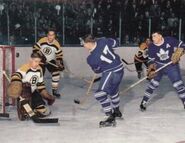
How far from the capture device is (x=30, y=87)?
695cm

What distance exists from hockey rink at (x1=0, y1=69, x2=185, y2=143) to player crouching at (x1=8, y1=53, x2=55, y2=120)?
26cm

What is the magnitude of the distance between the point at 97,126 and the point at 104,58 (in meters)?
0.83

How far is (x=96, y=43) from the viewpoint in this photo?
6.45 metres

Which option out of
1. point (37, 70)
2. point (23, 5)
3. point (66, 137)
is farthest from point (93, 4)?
point (66, 137)

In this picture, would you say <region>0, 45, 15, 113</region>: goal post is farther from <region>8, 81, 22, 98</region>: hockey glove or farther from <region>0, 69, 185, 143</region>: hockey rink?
<region>8, 81, 22, 98</region>: hockey glove

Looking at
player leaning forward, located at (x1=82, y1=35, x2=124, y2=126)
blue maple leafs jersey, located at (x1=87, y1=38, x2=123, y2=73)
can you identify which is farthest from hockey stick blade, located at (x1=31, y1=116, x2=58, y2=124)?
blue maple leafs jersey, located at (x1=87, y1=38, x2=123, y2=73)

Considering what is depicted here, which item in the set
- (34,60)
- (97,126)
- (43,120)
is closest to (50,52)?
(34,60)

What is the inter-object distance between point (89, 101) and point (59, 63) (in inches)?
33.6

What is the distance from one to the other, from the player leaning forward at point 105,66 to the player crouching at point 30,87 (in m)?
0.79

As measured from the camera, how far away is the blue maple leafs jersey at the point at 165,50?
735cm

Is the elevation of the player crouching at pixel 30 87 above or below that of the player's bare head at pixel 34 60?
below

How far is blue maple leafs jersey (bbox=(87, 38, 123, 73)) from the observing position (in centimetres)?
642

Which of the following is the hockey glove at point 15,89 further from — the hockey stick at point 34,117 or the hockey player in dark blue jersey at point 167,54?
the hockey player in dark blue jersey at point 167,54

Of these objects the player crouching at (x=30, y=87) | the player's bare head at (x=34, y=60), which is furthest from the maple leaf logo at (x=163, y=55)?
the player's bare head at (x=34, y=60)
